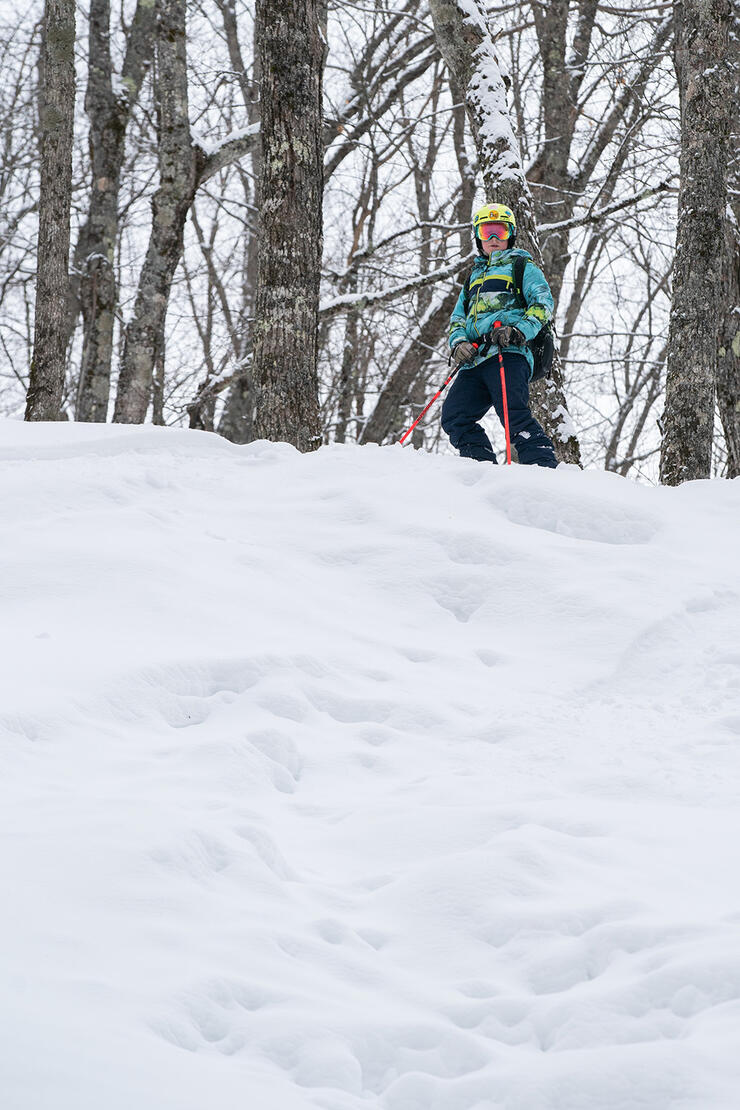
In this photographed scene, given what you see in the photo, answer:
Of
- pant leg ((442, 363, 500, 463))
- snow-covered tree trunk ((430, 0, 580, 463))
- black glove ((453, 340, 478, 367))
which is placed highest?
snow-covered tree trunk ((430, 0, 580, 463))

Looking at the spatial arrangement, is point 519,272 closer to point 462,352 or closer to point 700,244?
point 462,352

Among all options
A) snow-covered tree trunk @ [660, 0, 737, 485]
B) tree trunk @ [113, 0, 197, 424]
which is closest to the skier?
snow-covered tree trunk @ [660, 0, 737, 485]

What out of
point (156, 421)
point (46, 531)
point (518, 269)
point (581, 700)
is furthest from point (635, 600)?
point (156, 421)

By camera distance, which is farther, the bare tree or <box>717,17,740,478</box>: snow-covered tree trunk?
the bare tree

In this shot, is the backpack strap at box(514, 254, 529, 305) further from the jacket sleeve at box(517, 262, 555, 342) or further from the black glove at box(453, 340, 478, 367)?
the black glove at box(453, 340, 478, 367)

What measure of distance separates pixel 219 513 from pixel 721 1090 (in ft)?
10.5

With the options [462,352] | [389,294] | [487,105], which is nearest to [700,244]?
[487,105]

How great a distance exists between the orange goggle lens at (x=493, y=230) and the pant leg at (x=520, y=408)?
683 mm

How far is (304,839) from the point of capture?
2.20m

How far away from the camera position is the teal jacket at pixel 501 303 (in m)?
5.56

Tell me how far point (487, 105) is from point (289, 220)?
1.90 m

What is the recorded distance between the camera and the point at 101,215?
10.2 m

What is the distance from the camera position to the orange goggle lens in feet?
18.6

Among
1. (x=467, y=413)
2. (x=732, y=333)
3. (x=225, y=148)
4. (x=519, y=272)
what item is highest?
(x=225, y=148)
